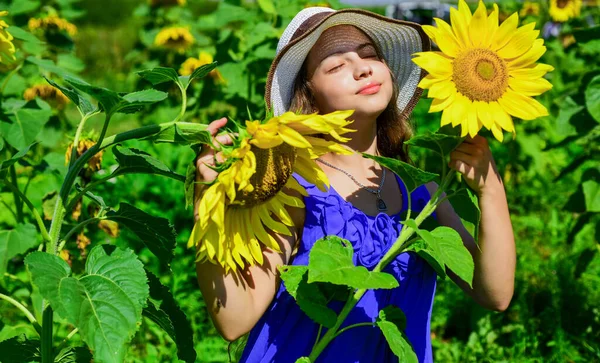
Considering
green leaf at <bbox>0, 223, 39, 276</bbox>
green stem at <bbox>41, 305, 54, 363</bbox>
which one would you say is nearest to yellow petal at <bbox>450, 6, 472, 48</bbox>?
green stem at <bbox>41, 305, 54, 363</bbox>

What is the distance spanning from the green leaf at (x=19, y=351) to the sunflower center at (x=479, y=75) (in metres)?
0.79

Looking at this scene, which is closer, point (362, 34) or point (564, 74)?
point (362, 34)

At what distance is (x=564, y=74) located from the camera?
399 cm

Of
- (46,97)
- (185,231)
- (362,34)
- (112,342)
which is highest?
(362,34)

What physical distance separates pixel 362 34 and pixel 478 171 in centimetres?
39

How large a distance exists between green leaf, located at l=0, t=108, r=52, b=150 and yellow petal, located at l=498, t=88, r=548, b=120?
3.96ft

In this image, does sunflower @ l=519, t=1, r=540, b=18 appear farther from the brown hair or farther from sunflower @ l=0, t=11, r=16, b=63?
Answer: sunflower @ l=0, t=11, r=16, b=63

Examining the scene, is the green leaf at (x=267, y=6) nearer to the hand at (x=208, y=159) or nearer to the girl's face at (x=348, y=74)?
the girl's face at (x=348, y=74)

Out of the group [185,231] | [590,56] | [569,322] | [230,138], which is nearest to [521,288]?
[569,322]

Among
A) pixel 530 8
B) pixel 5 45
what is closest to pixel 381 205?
pixel 5 45

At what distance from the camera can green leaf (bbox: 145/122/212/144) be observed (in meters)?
1.17

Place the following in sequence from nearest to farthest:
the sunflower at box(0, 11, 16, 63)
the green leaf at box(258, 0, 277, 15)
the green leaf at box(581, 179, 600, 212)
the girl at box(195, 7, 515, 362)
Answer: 1. the girl at box(195, 7, 515, 362)
2. the sunflower at box(0, 11, 16, 63)
3. the green leaf at box(581, 179, 600, 212)
4. the green leaf at box(258, 0, 277, 15)

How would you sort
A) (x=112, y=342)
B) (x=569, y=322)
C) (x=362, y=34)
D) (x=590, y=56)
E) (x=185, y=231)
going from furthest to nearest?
(x=590, y=56) < (x=185, y=231) < (x=569, y=322) < (x=362, y=34) < (x=112, y=342)

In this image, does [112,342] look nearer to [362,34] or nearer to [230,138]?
[230,138]
